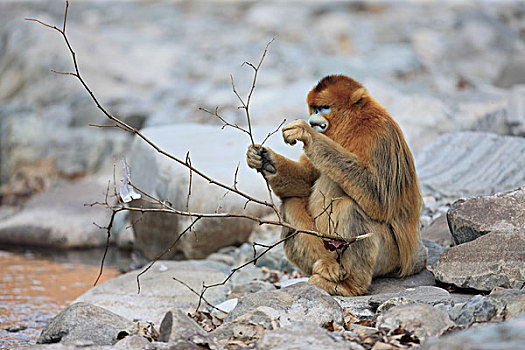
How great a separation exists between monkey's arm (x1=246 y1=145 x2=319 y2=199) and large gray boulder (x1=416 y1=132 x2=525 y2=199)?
8.26 ft

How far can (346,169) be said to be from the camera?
4.11 meters

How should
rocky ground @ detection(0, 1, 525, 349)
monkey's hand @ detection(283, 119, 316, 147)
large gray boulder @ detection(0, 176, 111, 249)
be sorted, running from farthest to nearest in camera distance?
large gray boulder @ detection(0, 176, 111, 249), monkey's hand @ detection(283, 119, 316, 147), rocky ground @ detection(0, 1, 525, 349)

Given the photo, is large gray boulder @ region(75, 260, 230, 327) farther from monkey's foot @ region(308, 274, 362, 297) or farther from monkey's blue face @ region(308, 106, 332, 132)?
monkey's blue face @ region(308, 106, 332, 132)

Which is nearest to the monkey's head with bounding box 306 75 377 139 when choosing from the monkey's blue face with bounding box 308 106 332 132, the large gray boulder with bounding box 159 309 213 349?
the monkey's blue face with bounding box 308 106 332 132

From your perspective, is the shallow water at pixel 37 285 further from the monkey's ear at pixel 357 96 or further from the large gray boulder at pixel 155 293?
the monkey's ear at pixel 357 96

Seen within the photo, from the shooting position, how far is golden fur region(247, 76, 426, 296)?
4.14 meters

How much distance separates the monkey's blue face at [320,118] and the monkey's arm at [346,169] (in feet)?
0.92

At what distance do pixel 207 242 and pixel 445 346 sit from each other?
4886 millimetres

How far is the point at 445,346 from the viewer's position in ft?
7.54

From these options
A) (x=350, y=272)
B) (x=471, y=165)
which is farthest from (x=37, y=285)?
(x=471, y=165)

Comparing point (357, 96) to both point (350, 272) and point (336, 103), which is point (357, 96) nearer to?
point (336, 103)

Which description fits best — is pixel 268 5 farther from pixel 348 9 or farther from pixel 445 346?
pixel 445 346

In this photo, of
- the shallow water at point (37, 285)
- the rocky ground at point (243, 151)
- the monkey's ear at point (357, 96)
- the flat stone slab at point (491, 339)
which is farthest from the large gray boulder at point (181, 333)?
the monkey's ear at point (357, 96)

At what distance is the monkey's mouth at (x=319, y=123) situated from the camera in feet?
14.3
